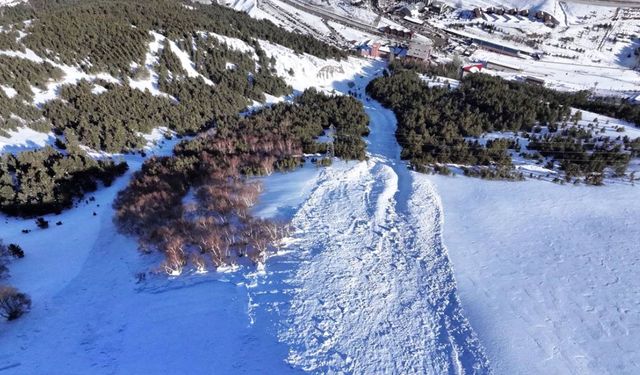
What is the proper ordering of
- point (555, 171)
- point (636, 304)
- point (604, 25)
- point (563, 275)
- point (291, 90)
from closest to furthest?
1. point (636, 304)
2. point (563, 275)
3. point (555, 171)
4. point (291, 90)
5. point (604, 25)

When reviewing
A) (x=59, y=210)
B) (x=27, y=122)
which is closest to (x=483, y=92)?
(x=59, y=210)

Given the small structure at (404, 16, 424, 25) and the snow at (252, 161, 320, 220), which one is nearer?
the snow at (252, 161, 320, 220)

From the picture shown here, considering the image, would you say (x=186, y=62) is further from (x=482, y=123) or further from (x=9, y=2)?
(x=9, y=2)

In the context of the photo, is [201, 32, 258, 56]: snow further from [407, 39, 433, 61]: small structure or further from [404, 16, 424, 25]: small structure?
[404, 16, 424, 25]: small structure

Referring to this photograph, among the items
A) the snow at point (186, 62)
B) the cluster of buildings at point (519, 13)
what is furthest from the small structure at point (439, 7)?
the snow at point (186, 62)

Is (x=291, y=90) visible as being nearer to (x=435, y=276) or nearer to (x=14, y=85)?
(x=14, y=85)

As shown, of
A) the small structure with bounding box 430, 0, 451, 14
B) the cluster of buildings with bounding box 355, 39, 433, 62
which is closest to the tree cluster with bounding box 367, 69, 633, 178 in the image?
the cluster of buildings with bounding box 355, 39, 433, 62

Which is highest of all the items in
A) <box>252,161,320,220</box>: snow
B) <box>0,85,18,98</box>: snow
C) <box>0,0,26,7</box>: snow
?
<box>0,0,26,7</box>: snow

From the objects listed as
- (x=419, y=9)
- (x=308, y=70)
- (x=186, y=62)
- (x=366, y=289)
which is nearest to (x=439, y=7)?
(x=419, y=9)
